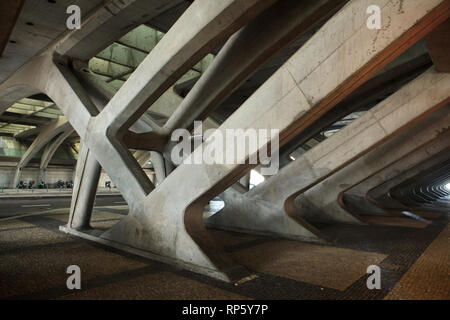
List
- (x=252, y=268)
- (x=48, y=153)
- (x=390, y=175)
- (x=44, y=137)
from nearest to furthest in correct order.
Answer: (x=252, y=268), (x=390, y=175), (x=44, y=137), (x=48, y=153)

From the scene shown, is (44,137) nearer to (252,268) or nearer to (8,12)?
(8,12)

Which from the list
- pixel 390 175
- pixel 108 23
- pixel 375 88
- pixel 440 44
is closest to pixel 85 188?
pixel 108 23

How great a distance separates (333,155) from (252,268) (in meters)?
4.73

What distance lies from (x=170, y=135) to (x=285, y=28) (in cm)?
476

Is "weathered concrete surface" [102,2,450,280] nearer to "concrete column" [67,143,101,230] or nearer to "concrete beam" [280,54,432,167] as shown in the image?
"concrete column" [67,143,101,230]

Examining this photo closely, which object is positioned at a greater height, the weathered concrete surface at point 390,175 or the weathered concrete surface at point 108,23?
the weathered concrete surface at point 108,23

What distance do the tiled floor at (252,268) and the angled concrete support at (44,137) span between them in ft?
65.7

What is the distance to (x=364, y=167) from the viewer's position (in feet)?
35.8

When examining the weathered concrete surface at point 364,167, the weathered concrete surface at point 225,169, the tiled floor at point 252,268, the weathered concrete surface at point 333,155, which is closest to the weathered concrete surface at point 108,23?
the weathered concrete surface at point 225,169

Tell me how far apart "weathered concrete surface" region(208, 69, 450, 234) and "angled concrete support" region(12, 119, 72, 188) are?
21462mm

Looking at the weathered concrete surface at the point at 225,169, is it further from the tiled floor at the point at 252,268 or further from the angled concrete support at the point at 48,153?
the angled concrete support at the point at 48,153

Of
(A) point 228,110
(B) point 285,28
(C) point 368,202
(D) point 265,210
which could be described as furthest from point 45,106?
(C) point 368,202

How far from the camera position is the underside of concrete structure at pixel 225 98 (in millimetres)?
4422

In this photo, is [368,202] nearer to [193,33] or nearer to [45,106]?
[193,33]
